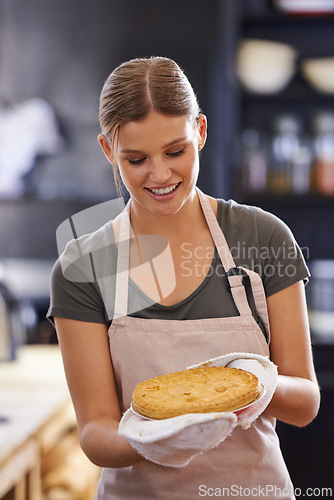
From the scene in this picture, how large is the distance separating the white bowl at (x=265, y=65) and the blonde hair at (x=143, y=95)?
1647mm

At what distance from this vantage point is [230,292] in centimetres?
118

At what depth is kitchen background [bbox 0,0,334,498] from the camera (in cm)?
268

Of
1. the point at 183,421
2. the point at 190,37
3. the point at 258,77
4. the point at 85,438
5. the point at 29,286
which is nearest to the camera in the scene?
the point at 183,421

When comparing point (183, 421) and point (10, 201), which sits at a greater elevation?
point (183, 421)

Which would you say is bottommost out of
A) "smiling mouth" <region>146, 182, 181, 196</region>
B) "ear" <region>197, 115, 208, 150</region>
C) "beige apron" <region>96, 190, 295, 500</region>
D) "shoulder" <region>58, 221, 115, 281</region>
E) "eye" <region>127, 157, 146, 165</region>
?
"beige apron" <region>96, 190, 295, 500</region>

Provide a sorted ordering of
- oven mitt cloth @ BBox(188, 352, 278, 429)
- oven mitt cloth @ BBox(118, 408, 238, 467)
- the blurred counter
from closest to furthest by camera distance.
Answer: oven mitt cloth @ BBox(118, 408, 238, 467)
oven mitt cloth @ BBox(188, 352, 278, 429)
the blurred counter

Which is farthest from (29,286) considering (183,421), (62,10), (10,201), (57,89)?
(183,421)

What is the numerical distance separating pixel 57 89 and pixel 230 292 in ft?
7.13

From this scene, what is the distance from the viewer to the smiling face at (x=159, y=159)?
3.43 ft

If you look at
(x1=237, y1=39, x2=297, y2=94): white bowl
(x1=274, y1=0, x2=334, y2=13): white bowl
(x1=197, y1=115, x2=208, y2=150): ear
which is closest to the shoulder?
(x1=197, y1=115, x2=208, y2=150): ear

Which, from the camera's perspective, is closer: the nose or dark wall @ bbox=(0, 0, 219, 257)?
the nose

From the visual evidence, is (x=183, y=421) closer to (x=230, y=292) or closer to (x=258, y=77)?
(x=230, y=292)

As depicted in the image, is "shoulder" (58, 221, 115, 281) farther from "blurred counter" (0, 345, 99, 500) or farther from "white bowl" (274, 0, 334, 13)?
"white bowl" (274, 0, 334, 13)

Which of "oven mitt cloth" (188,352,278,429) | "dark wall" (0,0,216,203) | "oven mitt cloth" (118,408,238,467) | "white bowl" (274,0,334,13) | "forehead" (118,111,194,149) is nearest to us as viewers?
"oven mitt cloth" (118,408,238,467)
